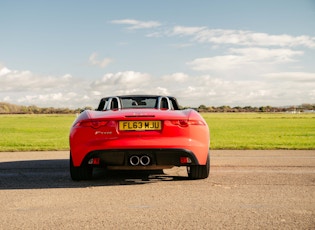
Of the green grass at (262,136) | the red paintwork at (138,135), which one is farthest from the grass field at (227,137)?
the red paintwork at (138,135)

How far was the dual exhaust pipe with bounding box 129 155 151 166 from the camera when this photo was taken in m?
5.93

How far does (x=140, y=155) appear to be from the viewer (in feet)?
19.4

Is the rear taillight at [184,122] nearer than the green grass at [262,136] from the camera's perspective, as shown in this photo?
Yes

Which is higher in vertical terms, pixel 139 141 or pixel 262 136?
pixel 139 141

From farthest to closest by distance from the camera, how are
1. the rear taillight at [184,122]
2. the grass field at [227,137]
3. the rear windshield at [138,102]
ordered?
the grass field at [227,137] < the rear windshield at [138,102] < the rear taillight at [184,122]

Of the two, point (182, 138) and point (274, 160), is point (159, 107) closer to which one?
point (182, 138)

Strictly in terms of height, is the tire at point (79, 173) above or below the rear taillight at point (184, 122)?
below

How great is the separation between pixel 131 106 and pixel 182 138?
1.61 metres

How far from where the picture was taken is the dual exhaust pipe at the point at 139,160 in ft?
19.5

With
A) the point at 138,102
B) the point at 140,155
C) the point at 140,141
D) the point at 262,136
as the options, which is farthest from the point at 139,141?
the point at 262,136

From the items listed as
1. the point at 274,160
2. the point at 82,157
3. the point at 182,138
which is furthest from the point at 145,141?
the point at 274,160

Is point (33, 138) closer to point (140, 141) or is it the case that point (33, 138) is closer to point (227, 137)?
point (227, 137)

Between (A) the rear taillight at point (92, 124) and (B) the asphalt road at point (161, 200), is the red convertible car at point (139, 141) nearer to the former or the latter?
(A) the rear taillight at point (92, 124)

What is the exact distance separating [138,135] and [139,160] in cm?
35
